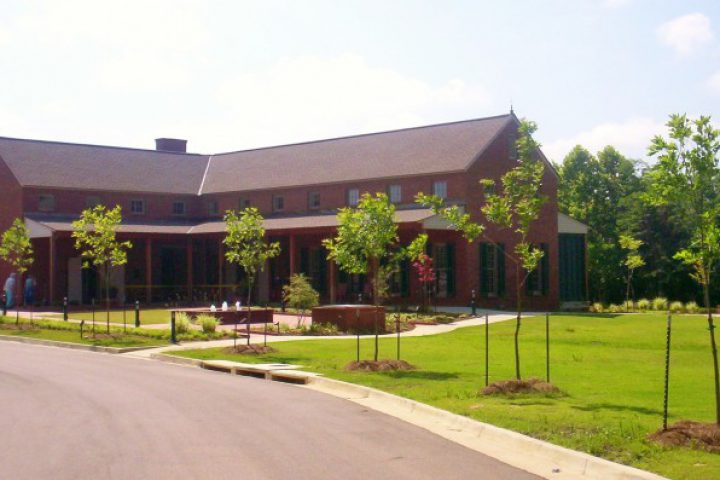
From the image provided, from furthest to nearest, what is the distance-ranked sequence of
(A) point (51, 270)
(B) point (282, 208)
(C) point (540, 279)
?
1. (B) point (282, 208)
2. (C) point (540, 279)
3. (A) point (51, 270)

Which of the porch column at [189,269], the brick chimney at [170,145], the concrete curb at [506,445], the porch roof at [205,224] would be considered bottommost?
the concrete curb at [506,445]

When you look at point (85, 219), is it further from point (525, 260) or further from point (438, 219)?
point (525, 260)

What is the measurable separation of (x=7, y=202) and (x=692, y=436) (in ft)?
159

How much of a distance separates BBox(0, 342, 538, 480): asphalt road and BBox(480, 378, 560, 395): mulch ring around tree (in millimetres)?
2421

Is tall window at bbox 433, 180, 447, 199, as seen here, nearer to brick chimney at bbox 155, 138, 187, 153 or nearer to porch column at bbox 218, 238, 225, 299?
porch column at bbox 218, 238, 225, 299

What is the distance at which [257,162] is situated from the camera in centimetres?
6069

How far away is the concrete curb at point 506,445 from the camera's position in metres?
10.0

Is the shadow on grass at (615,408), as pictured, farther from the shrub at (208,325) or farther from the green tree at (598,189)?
the green tree at (598,189)

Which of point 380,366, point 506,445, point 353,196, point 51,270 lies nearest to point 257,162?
point 353,196

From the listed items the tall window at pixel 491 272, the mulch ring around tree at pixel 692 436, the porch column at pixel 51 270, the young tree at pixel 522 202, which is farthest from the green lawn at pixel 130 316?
the mulch ring around tree at pixel 692 436

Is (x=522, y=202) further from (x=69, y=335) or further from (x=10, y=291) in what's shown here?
(x=10, y=291)

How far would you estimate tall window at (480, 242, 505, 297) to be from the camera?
47062 millimetres

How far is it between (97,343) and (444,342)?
445 inches

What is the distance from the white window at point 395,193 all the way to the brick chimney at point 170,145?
23040 mm
